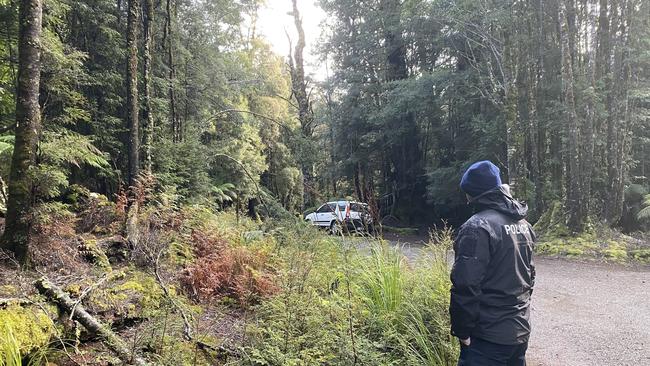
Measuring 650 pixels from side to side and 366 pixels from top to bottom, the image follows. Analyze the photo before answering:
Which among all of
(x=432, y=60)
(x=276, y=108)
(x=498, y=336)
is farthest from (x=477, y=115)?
(x=498, y=336)

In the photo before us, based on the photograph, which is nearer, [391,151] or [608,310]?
[608,310]

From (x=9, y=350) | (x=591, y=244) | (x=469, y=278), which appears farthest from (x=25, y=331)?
(x=591, y=244)

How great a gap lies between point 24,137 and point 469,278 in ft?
15.7

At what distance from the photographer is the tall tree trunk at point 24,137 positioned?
4465 mm

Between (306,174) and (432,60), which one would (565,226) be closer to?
(306,174)

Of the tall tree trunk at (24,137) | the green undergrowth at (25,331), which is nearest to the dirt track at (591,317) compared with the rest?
the green undergrowth at (25,331)

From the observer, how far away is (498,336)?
276 centimetres

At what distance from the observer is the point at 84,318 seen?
131 inches

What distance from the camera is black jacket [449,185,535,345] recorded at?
274 cm

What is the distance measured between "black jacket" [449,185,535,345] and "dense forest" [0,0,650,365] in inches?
40.8

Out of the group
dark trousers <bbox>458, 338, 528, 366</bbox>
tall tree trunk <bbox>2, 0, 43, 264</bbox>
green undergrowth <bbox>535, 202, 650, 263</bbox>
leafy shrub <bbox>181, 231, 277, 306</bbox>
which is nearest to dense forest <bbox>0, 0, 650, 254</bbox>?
tall tree trunk <bbox>2, 0, 43, 264</bbox>

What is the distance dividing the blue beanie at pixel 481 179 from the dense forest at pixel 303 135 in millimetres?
1479

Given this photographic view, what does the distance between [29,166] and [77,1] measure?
21.8ft

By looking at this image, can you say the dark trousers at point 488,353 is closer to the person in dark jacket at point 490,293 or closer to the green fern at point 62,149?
the person in dark jacket at point 490,293
